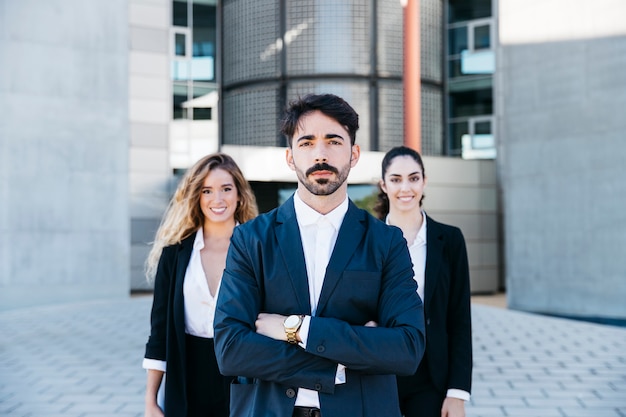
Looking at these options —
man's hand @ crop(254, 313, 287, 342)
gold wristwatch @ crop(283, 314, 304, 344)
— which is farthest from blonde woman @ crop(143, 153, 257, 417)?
gold wristwatch @ crop(283, 314, 304, 344)

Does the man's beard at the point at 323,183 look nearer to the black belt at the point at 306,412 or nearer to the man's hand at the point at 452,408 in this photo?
the black belt at the point at 306,412

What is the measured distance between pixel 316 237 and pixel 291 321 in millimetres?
309

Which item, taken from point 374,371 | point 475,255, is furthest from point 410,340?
point 475,255

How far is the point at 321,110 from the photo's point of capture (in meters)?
2.22

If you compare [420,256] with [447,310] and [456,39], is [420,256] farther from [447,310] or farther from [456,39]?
[456,39]

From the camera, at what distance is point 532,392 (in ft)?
22.4

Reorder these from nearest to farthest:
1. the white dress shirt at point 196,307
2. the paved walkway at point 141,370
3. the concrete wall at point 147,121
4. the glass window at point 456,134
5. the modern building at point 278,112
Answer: the white dress shirt at point 196,307
the paved walkway at point 141,370
the modern building at point 278,112
the concrete wall at point 147,121
the glass window at point 456,134

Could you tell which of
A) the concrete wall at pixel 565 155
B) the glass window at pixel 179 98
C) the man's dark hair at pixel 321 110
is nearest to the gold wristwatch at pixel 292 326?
the man's dark hair at pixel 321 110

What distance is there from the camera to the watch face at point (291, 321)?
2068 millimetres

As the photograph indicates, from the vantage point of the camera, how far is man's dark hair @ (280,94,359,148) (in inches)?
87.2

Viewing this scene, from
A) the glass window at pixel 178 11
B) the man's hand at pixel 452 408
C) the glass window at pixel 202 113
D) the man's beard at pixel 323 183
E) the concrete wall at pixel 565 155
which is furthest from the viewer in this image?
the glass window at pixel 178 11

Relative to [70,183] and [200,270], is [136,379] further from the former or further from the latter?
[70,183]

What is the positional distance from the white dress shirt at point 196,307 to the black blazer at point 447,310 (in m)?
1.03

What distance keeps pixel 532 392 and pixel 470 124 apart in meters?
14.2
